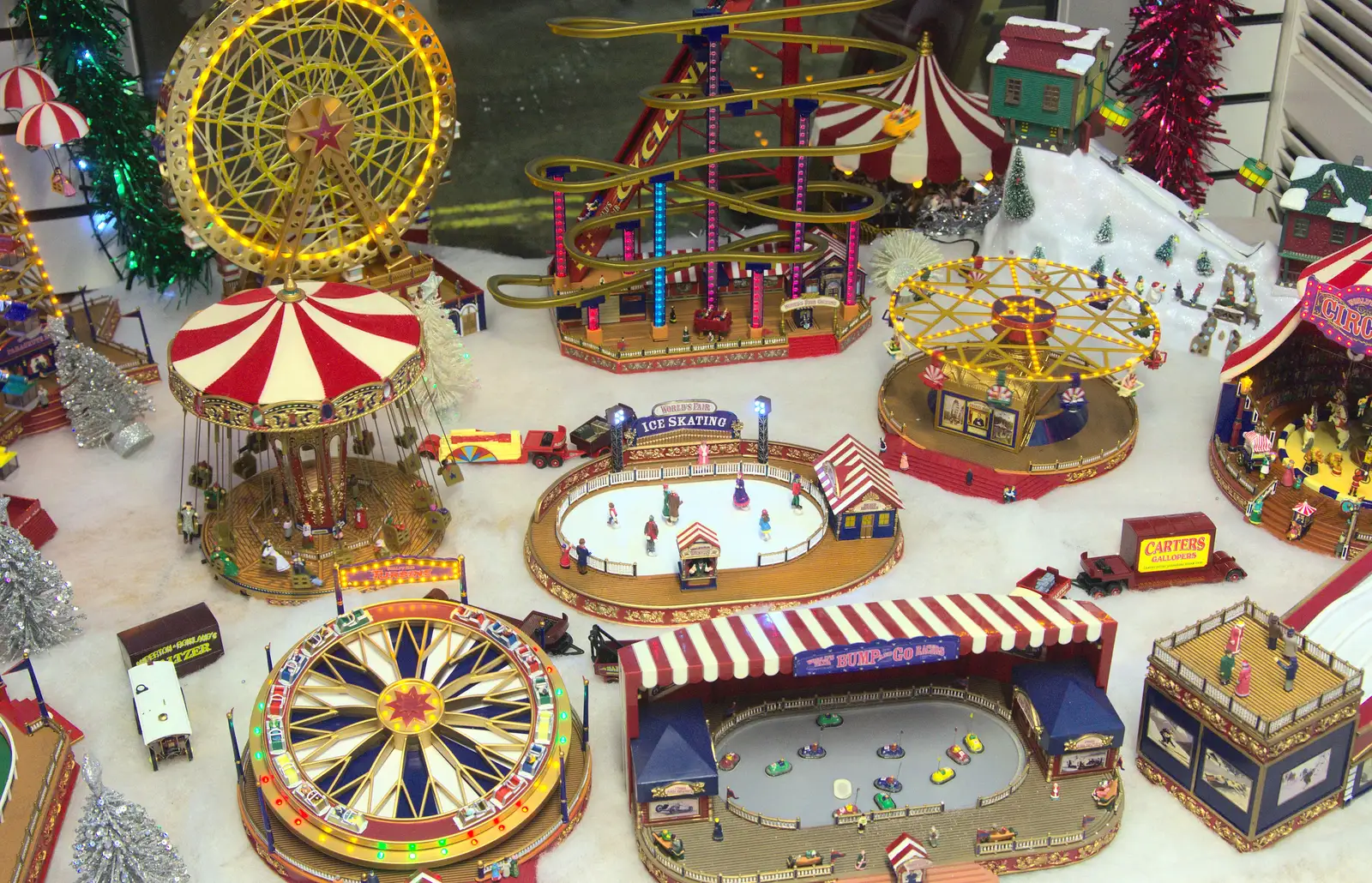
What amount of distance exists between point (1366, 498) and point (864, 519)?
11015 mm

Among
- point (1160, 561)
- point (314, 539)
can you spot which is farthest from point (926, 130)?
point (314, 539)

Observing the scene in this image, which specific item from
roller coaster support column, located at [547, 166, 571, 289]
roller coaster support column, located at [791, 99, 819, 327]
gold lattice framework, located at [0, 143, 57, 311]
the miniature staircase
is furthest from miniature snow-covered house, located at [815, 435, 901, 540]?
gold lattice framework, located at [0, 143, 57, 311]

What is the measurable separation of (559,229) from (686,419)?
23.8 ft

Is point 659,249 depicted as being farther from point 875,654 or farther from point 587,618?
point 875,654

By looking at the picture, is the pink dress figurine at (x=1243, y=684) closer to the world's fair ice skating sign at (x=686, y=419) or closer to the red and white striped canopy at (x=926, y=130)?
the world's fair ice skating sign at (x=686, y=419)

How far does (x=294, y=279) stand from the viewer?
127 ft

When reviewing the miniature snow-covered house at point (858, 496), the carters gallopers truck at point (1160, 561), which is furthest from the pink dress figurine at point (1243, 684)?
the miniature snow-covered house at point (858, 496)

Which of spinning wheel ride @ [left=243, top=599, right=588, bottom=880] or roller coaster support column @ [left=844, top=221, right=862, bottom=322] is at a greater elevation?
roller coaster support column @ [left=844, top=221, right=862, bottom=322]

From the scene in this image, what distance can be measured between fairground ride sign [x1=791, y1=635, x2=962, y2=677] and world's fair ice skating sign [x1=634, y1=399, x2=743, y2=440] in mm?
10274

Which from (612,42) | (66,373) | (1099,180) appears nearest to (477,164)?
(612,42)

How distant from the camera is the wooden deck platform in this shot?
34125 mm

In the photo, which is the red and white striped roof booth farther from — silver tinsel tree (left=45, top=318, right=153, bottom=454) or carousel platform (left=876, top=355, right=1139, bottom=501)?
silver tinsel tree (left=45, top=318, right=153, bottom=454)

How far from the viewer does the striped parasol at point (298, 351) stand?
110ft

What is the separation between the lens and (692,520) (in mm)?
36844
